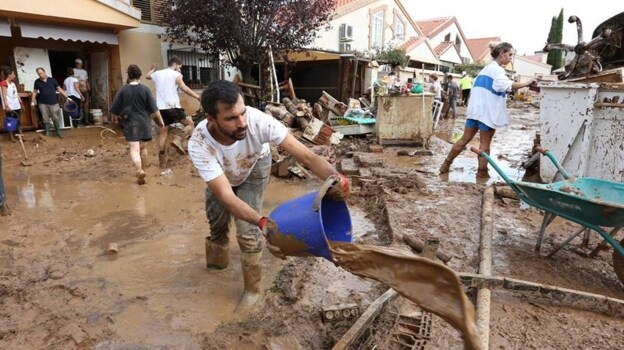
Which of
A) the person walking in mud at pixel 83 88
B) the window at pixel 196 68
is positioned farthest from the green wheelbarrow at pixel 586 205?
the window at pixel 196 68

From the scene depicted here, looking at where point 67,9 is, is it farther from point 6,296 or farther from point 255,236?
point 255,236

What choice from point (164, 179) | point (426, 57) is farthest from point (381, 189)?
point (426, 57)

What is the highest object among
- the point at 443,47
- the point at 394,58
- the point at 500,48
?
the point at 443,47

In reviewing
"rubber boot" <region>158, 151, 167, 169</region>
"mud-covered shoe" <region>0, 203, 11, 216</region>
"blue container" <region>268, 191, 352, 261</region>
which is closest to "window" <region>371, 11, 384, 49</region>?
"rubber boot" <region>158, 151, 167, 169</region>

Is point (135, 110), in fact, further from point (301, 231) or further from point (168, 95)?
point (301, 231)

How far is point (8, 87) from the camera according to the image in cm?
910

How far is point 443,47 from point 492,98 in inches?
1151

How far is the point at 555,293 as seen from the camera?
279cm

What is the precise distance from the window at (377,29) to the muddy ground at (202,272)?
19.2 meters

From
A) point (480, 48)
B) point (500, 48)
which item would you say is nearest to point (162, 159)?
point (500, 48)

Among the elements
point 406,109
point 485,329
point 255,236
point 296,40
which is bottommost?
point 485,329

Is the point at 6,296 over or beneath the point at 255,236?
beneath

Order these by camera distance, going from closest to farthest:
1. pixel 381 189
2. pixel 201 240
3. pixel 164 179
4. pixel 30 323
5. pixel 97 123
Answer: pixel 30 323
pixel 201 240
pixel 381 189
pixel 164 179
pixel 97 123

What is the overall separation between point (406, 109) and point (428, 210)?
15.5 ft
